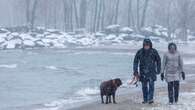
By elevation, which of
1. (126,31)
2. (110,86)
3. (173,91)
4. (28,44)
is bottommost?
(28,44)

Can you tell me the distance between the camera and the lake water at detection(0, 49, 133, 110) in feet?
68.3

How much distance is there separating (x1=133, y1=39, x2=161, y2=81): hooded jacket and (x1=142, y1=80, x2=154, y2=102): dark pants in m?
0.21

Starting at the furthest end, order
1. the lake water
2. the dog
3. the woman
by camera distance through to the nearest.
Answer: the lake water → the dog → the woman

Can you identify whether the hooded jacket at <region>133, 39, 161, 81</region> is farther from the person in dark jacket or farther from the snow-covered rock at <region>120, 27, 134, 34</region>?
the snow-covered rock at <region>120, 27, 134, 34</region>

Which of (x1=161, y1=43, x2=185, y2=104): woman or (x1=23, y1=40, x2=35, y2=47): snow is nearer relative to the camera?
(x1=161, y1=43, x2=185, y2=104): woman

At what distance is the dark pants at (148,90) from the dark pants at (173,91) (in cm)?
53

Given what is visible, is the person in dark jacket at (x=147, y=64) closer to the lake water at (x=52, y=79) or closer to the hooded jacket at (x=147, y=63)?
the hooded jacket at (x=147, y=63)

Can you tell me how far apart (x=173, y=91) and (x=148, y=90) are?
75 cm

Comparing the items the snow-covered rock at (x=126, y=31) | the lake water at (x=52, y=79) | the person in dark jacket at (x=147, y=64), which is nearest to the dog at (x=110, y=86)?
the person in dark jacket at (x=147, y=64)

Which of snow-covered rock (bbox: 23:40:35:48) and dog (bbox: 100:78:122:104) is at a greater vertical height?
dog (bbox: 100:78:122:104)

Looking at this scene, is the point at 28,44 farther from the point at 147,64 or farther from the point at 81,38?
the point at 147,64

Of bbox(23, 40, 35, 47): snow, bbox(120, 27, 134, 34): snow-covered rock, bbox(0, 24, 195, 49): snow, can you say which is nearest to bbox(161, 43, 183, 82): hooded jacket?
bbox(0, 24, 195, 49): snow

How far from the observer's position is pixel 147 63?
15.0 m

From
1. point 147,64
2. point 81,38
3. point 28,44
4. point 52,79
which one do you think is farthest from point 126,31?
point 147,64
